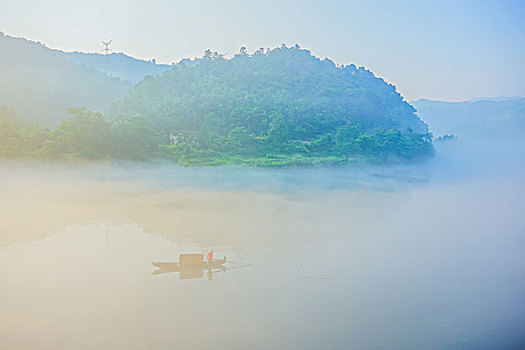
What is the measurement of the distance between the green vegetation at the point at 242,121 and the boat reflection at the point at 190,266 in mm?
9992

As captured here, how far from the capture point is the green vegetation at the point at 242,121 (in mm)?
15320

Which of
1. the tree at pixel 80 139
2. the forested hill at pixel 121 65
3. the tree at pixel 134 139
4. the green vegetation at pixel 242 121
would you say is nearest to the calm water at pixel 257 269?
the tree at pixel 80 139

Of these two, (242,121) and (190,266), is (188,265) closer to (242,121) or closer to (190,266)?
(190,266)

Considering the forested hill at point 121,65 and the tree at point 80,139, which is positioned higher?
the forested hill at point 121,65

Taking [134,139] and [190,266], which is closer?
[190,266]

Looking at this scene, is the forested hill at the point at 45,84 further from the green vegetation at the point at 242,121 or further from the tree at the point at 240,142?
the tree at the point at 240,142

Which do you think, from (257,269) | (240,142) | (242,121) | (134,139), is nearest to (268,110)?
(242,121)

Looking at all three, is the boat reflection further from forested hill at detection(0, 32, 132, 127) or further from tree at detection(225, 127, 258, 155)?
forested hill at detection(0, 32, 132, 127)

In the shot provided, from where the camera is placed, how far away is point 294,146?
19.2m

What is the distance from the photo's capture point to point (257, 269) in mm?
6477

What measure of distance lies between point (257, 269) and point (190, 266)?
3.36 ft

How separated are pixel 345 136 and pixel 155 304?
54.0ft

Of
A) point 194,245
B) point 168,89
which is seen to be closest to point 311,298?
point 194,245

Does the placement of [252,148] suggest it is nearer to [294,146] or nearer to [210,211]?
[294,146]
